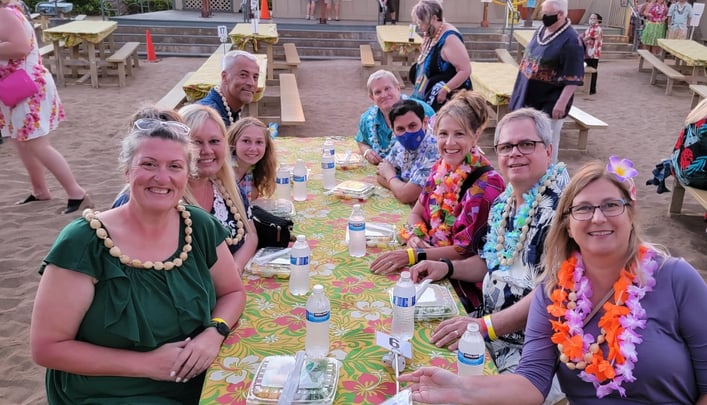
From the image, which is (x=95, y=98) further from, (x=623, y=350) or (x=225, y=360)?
(x=623, y=350)

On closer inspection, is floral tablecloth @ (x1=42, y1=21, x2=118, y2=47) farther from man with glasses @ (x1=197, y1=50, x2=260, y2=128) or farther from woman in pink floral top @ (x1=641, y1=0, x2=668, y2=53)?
woman in pink floral top @ (x1=641, y1=0, x2=668, y2=53)

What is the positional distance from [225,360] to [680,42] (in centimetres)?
1369

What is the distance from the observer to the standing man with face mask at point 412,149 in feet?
11.9

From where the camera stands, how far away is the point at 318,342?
2.08 m

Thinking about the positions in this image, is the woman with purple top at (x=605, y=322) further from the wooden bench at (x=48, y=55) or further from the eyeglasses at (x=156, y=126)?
the wooden bench at (x=48, y=55)

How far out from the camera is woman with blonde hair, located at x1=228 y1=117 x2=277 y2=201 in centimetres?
329

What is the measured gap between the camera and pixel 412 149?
381cm

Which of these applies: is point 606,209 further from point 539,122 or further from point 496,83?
point 496,83

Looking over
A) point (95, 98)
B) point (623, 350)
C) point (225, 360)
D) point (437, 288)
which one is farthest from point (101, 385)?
point (95, 98)

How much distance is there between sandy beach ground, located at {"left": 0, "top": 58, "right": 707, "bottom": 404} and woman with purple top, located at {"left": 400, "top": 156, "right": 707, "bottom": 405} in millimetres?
2539

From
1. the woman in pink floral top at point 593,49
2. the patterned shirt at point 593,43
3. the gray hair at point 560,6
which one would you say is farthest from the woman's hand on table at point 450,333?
the patterned shirt at point 593,43

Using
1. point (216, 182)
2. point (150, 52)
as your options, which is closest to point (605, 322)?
point (216, 182)

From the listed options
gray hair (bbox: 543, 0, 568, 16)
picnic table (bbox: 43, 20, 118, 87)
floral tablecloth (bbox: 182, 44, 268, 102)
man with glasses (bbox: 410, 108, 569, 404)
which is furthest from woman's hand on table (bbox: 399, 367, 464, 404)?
picnic table (bbox: 43, 20, 118, 87)

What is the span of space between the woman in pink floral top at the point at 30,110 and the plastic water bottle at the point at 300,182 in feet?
9.03
